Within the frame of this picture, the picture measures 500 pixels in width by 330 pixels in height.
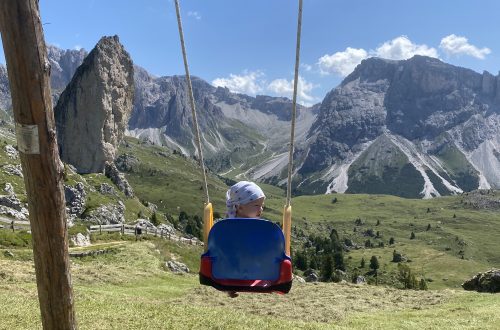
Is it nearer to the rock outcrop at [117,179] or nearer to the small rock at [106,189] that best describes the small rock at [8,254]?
the small rock at [106,189]

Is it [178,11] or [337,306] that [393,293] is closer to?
[337,306]

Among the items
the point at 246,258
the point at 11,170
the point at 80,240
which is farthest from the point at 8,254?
the point at 11,170

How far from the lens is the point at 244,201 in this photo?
37.9 feet

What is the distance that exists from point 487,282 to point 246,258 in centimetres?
3094

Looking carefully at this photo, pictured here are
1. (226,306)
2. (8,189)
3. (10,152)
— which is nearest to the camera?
(226,306)

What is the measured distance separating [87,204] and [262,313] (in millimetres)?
106345

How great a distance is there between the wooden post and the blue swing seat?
3.55 meters

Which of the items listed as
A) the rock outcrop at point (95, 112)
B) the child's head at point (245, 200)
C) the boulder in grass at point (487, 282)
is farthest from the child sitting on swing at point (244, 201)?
the rock outcrop at point (95, 112)

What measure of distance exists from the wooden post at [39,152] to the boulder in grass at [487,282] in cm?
3404

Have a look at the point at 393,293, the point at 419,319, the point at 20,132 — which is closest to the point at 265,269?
the point at 20,132

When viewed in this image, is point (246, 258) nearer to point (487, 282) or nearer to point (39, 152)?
point (39, 152)

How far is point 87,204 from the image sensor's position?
11962 cm

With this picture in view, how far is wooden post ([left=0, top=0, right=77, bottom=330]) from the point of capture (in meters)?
7.46

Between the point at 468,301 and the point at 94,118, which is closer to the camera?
the point at 468,301
